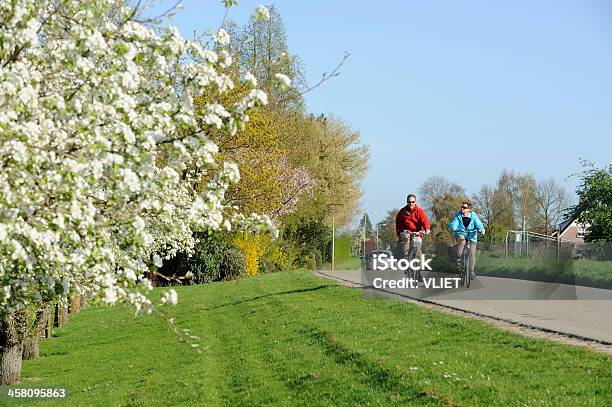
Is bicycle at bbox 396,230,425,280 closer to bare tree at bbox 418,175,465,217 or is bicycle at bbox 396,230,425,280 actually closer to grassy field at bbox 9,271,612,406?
grassy field at bbox 9,271,612,406

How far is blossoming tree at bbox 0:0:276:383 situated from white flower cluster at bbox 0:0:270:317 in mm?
13

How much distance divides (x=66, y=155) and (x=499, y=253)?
23334mm

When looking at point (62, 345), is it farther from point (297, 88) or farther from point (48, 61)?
point (297, 88)

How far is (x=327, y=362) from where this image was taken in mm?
11828

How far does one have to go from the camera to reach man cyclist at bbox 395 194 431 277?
1831 cm

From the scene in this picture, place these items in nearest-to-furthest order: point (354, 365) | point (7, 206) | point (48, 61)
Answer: point (7, 206)
point (48, 61)
point (354, 365)

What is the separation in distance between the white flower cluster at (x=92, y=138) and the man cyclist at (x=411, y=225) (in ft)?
35.4

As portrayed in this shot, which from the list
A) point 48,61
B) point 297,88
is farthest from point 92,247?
point 297,88

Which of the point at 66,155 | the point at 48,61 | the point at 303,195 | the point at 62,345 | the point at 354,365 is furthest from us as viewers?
the point at 303,195

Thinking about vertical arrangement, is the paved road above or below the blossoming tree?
below

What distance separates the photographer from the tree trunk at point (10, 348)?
1789 centimetres

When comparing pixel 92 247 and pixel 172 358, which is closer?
pixel 92 247

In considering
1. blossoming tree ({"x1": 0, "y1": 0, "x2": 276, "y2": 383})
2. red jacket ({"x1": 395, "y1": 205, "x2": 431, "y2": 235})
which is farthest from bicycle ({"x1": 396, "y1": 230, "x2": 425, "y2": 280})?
blossoming tree ({"x1": 0, "y1": 0, "x2": 276, "y2": 383})

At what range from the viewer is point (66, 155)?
20.4ft
